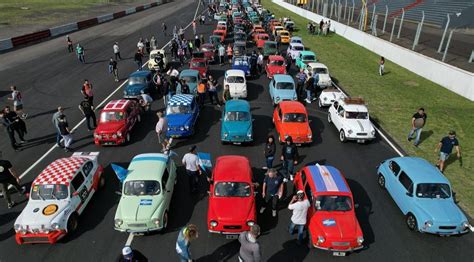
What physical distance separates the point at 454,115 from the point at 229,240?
57.4 ft

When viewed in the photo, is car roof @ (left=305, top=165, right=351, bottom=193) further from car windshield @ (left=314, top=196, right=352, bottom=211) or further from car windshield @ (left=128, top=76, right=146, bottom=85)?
car windshield @ (left=128, top=76, right=146, bottom=85)

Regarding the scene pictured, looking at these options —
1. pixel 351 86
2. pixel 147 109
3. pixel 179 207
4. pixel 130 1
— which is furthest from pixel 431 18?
pixel 130 1

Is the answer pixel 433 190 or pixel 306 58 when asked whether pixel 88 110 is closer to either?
pixel 433 190

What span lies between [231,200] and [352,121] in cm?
920

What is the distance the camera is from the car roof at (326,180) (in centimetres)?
1045

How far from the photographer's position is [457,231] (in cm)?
1020

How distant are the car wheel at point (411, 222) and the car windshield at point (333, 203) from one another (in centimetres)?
246

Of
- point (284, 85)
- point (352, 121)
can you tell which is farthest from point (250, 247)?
point (284, 85)

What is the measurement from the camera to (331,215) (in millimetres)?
9938

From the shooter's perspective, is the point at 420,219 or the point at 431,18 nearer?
the point at 420,219

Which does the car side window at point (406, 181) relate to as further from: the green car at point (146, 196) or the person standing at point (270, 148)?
the green car at point (146, 196)

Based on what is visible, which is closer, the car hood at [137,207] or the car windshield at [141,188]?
the car hood at [137,207]

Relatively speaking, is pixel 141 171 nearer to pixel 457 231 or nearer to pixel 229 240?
pixel 229 240

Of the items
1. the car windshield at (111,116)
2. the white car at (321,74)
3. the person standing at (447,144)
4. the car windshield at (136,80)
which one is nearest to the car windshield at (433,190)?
the person standing at (447,144)
